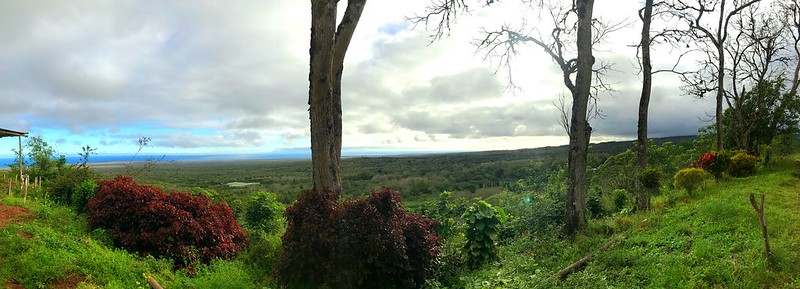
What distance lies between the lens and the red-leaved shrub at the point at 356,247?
578 cm

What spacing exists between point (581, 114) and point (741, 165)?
6.70 meters

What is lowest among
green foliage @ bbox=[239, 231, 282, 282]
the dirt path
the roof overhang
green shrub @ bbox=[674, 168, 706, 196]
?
green foliage @ bbox=[239, 231, 282, 282]

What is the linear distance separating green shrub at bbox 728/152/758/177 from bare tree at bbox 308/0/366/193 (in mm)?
11461

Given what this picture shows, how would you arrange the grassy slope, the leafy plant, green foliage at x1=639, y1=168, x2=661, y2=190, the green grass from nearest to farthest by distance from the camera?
the grassy slope
the green grass
green foliage at x1=639, y1=168, x2=661, y2=190
the leafy plant

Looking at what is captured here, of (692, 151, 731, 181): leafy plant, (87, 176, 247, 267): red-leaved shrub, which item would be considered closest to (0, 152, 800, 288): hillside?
(87, 176, 247, 267): red-leaved shrub

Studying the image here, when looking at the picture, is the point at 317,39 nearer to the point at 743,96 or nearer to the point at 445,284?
the point at 445,284

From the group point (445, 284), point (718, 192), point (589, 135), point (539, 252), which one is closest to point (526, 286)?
point (445, 284)

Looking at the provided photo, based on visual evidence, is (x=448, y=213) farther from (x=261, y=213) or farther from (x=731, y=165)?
(x=731, y=165)

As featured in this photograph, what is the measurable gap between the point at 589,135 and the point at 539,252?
10.2 feet

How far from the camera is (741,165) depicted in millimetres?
12375

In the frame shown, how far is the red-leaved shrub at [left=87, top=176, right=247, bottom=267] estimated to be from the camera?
25.2 ft

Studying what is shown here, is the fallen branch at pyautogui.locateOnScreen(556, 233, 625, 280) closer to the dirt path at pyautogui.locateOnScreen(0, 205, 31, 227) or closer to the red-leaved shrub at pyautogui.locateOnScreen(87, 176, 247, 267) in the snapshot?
the red-leaved shrub at pyautogui.locateOnScreen(87, 176, 247, 267)

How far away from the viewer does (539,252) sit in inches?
306

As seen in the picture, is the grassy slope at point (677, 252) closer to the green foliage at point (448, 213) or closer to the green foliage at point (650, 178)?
the green foliage at point (650, 178)
